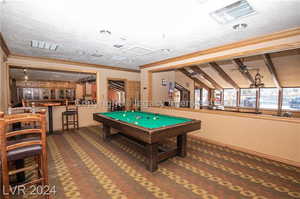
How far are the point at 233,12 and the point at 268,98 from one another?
332 inches

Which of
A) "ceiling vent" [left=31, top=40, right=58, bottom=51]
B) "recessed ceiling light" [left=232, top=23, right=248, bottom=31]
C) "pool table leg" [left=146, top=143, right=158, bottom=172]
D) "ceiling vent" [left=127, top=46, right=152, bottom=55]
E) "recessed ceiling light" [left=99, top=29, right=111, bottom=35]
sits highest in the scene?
"ceiling vent" [left=127, top=46, right=152, bottom=55]

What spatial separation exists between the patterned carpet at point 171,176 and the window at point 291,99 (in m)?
6.78

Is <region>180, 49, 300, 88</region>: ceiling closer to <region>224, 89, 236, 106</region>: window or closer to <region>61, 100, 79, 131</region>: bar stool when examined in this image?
<region>224, 89, 236, 106</region>: window

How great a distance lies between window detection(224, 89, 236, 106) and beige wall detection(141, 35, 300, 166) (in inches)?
265

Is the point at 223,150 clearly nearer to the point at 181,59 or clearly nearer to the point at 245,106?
the point at 181,59

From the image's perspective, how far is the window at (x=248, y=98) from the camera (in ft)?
28.3

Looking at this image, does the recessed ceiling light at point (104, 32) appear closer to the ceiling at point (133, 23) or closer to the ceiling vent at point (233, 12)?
the ceiling at point (133, 23)

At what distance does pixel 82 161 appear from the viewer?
2801 millimetres

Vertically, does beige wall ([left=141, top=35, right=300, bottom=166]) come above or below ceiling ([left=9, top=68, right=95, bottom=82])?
below

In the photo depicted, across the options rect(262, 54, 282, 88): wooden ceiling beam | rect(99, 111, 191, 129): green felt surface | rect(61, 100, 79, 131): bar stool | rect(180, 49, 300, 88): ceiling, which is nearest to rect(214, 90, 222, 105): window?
rect(180, 49, 300, 88): ceiling

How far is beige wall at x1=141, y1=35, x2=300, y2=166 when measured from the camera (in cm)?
274

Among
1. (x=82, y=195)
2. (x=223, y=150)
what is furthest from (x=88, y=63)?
(x=223, y=150)

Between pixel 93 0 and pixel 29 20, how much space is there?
141 cm

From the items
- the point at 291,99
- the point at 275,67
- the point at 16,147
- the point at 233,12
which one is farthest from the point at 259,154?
the point at 291,99
